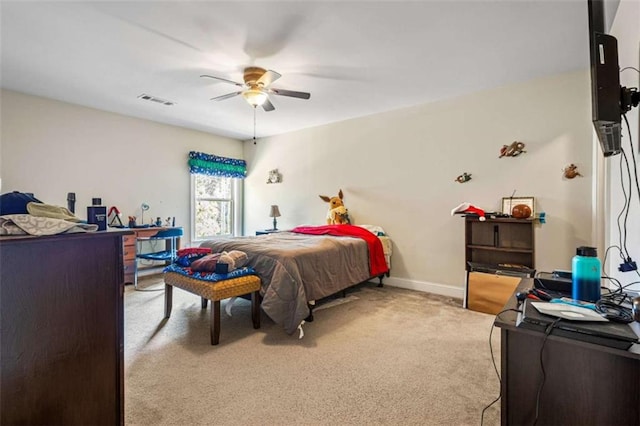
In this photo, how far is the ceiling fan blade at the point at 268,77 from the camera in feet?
8.84

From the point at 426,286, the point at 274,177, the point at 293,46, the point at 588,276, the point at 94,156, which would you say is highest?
the point at 293,46

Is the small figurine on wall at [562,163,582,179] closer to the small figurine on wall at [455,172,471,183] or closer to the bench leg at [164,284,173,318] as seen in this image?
the small figurine on wall at [455,172,471,183]

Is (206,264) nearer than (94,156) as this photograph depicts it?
Yes

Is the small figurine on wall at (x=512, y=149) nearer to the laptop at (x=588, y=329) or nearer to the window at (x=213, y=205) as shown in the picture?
the laptop at (x=588, y=329)

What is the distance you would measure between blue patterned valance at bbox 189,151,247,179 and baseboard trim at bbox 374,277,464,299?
11.5 feet

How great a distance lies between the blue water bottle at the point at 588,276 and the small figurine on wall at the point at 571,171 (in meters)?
2.33

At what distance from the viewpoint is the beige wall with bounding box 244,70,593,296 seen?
9.89 ft

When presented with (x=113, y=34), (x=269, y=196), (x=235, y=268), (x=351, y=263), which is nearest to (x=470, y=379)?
(x=351, y=263)

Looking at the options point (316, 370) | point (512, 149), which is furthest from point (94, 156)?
point (512, 149)

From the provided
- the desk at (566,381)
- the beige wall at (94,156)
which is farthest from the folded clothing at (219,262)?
the beige wall at (94,156)

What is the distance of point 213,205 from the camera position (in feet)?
18.9

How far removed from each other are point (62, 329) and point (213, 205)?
4.80 meters

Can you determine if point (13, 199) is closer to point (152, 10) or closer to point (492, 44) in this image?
point (152, 10)

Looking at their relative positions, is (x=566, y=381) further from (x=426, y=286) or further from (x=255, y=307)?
(x=426, y=286)
